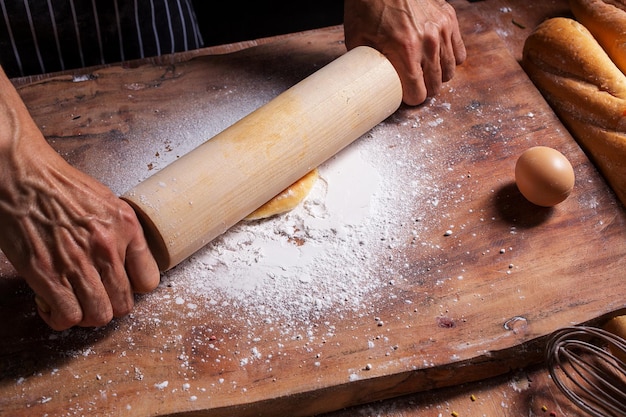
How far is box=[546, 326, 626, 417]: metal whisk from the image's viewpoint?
4.76 ft

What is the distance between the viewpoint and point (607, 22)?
2135 mm

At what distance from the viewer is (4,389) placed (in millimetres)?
1407

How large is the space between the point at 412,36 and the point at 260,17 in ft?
4.94


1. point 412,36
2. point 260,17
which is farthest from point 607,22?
point 260,17

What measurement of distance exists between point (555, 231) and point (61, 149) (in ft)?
4.40

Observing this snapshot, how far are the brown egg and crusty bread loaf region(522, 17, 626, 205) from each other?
8.4 inches

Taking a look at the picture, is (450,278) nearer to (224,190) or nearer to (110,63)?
(224,190)

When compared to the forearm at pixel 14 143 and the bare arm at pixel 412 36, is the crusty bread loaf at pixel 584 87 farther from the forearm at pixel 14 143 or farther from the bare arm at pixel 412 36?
the forearm at pixel 14 143

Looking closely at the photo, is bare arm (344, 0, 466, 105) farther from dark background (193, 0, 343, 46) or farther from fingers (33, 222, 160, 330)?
dark background (193, 0, 343, 46)

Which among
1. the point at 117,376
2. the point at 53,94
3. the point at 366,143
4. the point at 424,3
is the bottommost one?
the point at 117,376

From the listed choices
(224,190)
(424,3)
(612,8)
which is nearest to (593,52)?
(612,8)

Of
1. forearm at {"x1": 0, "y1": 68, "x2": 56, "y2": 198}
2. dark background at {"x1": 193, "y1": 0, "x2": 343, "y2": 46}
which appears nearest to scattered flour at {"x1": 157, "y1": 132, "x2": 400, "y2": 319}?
forearm at {"x1": 0, "y1": 68, "x2": 56, "y2": 198}

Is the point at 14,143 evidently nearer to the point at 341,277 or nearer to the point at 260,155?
the point at 260,155

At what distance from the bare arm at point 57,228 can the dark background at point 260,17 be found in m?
1.87
